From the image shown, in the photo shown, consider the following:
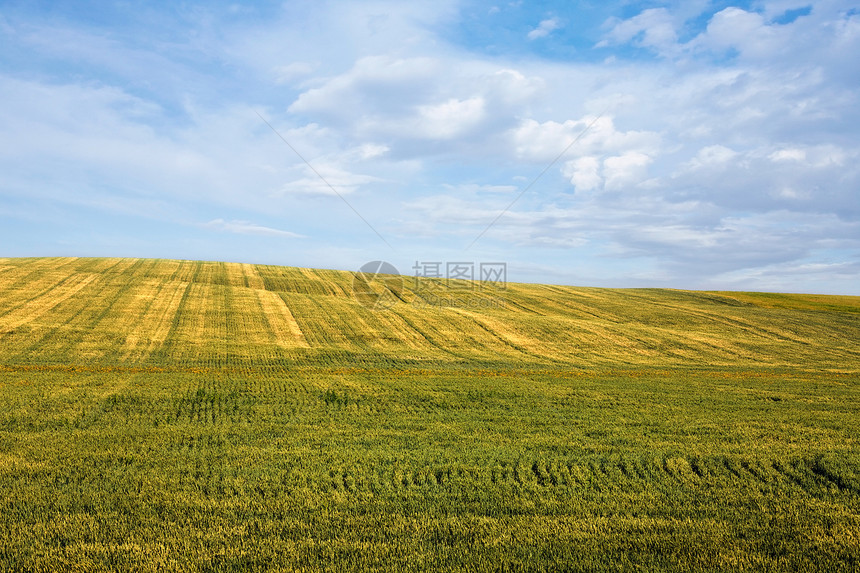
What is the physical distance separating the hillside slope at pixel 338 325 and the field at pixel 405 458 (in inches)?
24.1

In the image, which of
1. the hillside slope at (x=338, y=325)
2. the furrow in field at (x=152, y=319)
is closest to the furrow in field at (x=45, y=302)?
the hillside slope at (x=338, y=325)

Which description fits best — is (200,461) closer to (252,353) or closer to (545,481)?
(545,481)

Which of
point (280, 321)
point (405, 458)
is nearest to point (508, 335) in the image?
point (280, 321)

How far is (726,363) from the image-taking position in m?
38.8

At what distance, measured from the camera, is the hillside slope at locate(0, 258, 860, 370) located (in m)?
35.0

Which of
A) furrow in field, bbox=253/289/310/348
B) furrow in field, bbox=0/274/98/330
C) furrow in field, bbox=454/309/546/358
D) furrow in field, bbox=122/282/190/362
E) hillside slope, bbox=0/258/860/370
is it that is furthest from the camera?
furrow in field, bbox=454/309/546/358

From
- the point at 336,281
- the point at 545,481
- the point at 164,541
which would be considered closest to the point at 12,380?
the point at 164,541

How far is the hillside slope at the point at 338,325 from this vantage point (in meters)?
35.0

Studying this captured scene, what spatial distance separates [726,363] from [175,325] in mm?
42842

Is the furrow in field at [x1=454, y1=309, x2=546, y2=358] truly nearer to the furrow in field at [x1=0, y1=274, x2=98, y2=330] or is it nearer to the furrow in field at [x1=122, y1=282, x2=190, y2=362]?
the furrow in field at [x1=122, y1=282, x2=190, y2=362]

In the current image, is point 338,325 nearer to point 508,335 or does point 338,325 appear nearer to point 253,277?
point 508,335

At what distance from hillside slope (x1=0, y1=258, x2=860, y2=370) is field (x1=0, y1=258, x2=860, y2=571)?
→ 2.01 feet

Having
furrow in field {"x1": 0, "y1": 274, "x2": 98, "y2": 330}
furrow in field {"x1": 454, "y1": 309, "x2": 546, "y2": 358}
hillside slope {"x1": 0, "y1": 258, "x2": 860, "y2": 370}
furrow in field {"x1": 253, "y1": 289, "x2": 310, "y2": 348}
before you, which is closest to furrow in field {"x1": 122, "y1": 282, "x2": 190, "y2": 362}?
hillside slope {"x1": 0, "y1": 258, "x2": 860, "y2": 370}

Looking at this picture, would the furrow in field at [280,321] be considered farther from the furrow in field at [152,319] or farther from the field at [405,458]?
the furrow in field at [152,319]
